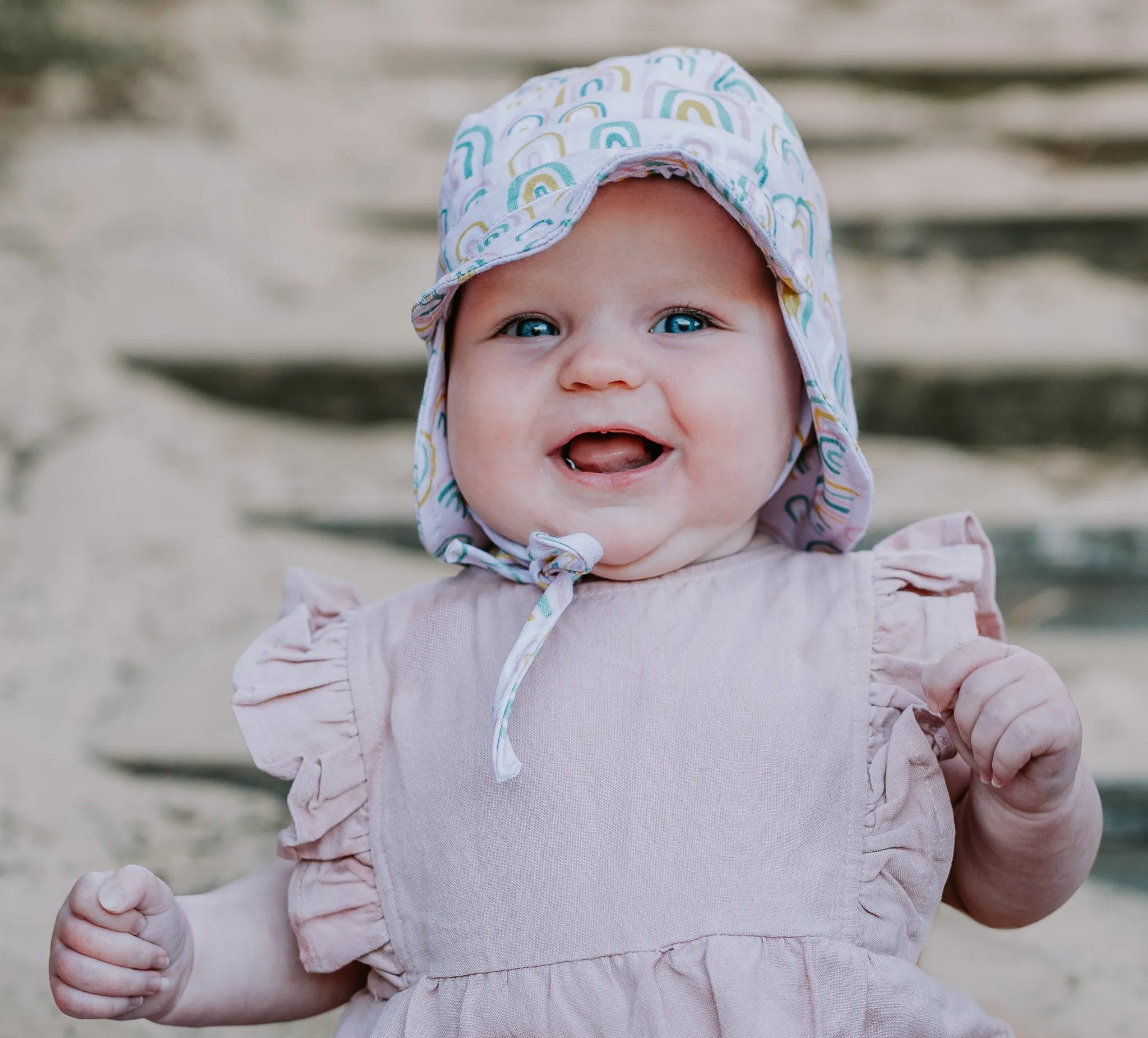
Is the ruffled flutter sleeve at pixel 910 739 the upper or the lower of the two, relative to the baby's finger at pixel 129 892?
upper

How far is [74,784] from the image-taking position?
175 centimetres

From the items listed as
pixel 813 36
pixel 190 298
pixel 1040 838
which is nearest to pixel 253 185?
pixel 190 298

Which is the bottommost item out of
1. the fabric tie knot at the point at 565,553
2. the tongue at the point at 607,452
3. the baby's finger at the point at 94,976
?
the baby's finger at the point at 94,976

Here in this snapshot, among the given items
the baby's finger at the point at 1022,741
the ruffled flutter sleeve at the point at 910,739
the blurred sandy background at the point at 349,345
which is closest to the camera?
the baby's finger at the point at 1022,741

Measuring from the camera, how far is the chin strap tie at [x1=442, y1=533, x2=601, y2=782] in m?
1.06

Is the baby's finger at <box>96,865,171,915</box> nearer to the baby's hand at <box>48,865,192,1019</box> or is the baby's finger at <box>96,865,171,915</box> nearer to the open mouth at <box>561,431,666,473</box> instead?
the baby's hand at <box>48,865,192,1019</box>

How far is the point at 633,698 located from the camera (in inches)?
44.1

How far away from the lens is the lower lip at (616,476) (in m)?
1.13

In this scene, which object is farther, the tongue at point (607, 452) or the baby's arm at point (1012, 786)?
the tongue at point (607, 452)

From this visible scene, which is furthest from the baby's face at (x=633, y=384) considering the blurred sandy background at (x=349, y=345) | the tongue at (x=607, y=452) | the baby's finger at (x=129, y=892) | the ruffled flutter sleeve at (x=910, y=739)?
the blurred sandy background at (x=349, y=345)

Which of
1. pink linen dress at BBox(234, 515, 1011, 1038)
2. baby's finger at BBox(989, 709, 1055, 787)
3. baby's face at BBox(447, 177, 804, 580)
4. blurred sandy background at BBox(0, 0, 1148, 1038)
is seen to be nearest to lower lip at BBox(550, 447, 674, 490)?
baby's face at BBox(447, 177, 804, 580)

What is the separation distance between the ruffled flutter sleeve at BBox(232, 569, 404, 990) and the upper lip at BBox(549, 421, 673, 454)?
0.29m

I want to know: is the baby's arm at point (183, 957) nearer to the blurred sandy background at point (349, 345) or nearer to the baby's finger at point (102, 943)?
the baby's finger at point (102, 943)

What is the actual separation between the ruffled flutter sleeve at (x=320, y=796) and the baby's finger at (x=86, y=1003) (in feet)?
0.49
